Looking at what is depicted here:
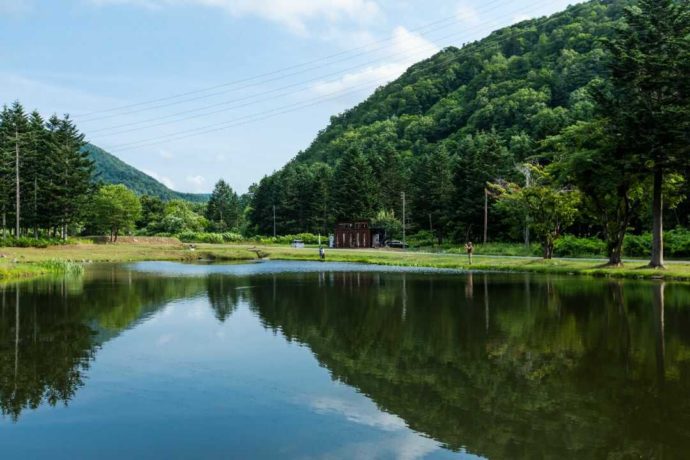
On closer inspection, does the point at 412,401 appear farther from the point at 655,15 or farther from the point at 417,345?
the point at 655,15

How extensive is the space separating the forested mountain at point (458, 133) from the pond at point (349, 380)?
27.6 meters

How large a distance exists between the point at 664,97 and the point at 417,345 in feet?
101

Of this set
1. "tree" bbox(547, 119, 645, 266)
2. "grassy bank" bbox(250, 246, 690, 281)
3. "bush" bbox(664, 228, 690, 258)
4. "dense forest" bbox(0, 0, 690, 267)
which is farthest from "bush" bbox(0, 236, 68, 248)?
"bush" bbox(664, 228, 690, 258)

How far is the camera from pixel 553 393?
1063cm

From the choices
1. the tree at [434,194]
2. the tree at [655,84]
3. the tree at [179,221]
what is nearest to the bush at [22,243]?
the tree at [434,194]

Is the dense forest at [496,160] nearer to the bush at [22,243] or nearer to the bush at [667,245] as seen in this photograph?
the bush at [667,245]

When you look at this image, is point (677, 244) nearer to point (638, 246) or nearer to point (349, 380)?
point (638, 246)

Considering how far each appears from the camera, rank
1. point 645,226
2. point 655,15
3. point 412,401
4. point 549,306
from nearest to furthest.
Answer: point 412,401
point 549,306
point 655,15
point 645,226

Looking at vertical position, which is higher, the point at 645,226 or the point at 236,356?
the point at 645,226

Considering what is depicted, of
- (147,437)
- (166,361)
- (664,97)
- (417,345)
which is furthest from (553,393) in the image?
(664,97)

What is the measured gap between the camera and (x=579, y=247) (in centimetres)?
5684

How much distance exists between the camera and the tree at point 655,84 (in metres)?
34.8

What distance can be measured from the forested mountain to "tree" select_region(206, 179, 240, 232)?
9058 mm

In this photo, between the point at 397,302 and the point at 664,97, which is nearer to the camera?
the point at 397,302
